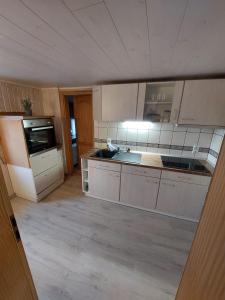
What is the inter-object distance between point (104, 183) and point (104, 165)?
1.15ft

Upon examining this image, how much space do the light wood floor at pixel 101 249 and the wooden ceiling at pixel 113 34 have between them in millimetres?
2103

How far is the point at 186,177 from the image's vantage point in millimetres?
1867

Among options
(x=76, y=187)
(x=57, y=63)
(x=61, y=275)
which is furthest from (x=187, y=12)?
(x=76, y=187)

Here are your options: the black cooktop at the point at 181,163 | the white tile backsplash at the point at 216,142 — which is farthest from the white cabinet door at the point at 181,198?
the white tile backsplash at the point at 216,142

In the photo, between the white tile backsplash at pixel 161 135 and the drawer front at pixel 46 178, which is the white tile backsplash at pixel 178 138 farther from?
the drawer front at pixel 46 178

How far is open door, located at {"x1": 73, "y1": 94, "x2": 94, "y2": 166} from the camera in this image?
10.4ft

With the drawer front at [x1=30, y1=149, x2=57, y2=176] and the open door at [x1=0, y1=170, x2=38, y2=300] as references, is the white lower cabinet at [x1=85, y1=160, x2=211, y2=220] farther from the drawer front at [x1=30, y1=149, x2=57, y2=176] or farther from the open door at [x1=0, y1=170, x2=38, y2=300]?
the open door at [x1=0, y1=170, x2=38, y2=300]

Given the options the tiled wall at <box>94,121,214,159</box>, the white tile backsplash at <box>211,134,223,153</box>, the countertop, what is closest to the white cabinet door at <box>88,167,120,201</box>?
the countertop

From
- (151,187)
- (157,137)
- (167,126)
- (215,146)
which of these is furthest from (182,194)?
(167,126)

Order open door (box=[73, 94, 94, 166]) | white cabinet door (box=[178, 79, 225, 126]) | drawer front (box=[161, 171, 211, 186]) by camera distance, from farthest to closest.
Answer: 1. open door (box=[73, 94, 94, 166])
2. drawer front (box=[161, 171, 211, 186])
3. white cabinet door (box=[178, 79, 225, 126])

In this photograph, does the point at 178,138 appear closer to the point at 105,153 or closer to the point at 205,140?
the point at 205,140

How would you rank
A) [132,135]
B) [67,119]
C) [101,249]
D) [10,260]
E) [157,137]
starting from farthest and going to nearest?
[67,119] < [132,135] < [157,137] < [101,249] < [10,260]

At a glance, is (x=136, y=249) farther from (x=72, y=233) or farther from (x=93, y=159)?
(x=93, y=159)

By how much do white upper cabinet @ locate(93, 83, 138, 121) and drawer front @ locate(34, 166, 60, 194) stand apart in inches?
58.0
